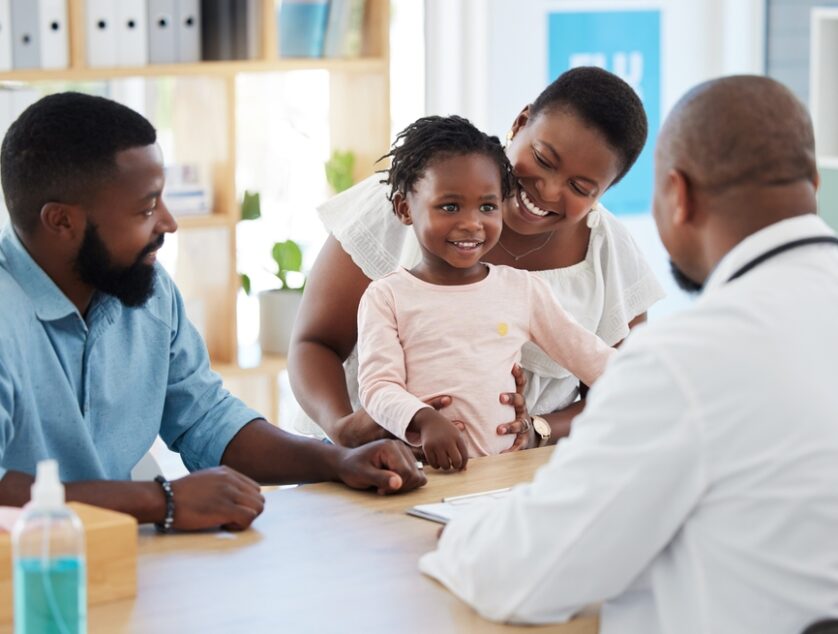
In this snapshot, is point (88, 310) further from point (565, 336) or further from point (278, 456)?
point (565, 336)

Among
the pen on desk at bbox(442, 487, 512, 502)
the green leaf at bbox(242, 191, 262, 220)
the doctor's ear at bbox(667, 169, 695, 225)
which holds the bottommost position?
the pen on desk at bbox(442, 487, 512, 502)

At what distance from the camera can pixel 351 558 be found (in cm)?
173

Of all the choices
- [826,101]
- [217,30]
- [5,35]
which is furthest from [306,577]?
[826,101]

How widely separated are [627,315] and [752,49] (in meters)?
3.04

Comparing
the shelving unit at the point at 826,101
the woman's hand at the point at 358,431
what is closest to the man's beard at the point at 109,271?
the woman's hand at the point at 358,431

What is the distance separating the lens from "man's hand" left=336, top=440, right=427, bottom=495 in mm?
1992

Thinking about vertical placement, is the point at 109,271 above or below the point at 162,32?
below

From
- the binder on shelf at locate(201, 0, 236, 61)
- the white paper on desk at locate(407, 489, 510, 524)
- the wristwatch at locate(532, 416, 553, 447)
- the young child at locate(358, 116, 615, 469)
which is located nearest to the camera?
the white paper on desk at locate(407, 489, 510, 524)

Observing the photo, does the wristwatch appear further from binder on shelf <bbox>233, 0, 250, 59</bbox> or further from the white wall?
the white wall

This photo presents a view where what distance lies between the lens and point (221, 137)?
415 cm

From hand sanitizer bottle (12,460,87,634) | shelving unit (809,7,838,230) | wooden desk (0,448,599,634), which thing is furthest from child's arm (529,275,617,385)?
shelving unit (809,7,838,230)

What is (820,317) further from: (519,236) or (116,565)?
(519,236)

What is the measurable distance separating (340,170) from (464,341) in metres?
2.25

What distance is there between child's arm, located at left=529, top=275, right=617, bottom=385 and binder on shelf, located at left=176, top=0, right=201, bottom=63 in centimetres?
207
